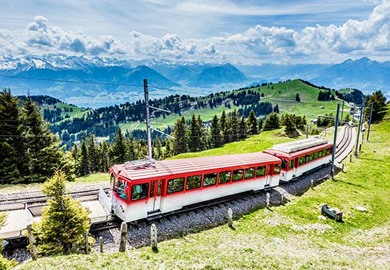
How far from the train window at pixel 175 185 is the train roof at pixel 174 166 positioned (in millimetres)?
567

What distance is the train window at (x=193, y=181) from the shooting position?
20969 millimetres

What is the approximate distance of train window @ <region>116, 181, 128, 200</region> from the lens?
18209mm

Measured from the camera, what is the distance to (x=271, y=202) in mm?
26109

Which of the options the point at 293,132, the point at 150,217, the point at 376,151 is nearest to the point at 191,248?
the point at 150,217

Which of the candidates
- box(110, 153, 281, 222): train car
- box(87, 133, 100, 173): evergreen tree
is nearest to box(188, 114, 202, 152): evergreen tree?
box(87, 133, 100, 173): evergreen tree

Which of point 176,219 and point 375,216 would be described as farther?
point 375,216

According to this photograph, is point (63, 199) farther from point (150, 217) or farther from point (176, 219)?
point (176, 219)

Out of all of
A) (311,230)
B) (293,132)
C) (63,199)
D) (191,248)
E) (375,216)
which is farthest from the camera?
(293,132)

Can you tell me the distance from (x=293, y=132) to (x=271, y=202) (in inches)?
2569

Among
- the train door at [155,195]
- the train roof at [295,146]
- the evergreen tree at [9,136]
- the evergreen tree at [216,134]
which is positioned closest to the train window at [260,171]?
the train roof at [295,146]

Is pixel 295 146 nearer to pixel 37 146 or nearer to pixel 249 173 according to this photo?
pixel 249 173

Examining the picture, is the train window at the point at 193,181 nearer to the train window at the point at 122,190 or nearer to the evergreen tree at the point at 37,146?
the train window at the point at 122,190

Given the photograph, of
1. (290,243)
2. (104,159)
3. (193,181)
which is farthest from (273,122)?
(290,243)

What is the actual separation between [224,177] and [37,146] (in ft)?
82.9
